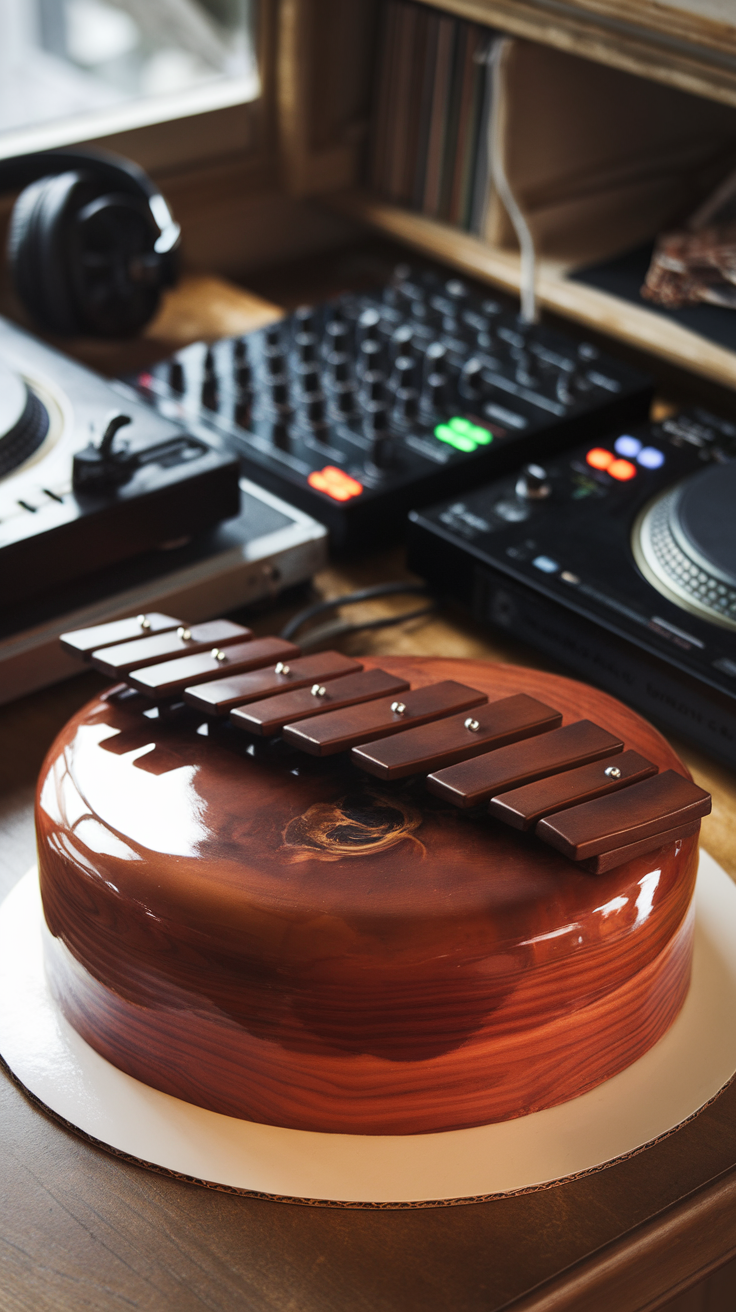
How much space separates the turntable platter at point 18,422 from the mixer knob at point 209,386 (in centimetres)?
19

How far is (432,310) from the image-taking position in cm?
137

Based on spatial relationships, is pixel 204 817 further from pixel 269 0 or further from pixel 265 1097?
pixel 269 0

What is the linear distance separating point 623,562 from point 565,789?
0.35 meters

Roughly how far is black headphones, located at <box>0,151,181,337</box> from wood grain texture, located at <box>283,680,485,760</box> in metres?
0.79

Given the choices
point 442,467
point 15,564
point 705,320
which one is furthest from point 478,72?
point 15,564

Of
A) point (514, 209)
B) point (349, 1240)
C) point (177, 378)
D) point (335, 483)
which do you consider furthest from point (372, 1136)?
point (514, 209)

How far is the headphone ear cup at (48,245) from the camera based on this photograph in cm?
129

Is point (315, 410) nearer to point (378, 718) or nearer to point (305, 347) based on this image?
point (305, 347)

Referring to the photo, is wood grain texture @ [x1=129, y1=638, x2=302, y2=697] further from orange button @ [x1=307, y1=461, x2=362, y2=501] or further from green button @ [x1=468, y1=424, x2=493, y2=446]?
green button @ [x1=468, y1=424, x2=493, y2=446]

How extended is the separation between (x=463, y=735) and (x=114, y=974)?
23 centimetres

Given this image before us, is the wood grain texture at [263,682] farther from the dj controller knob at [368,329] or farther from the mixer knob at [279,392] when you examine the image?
the dj controller knob at [368,329]

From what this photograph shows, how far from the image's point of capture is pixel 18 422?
100 cm

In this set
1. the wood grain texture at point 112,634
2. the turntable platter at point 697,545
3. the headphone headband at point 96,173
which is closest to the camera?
the wood grain texture at point 112,634

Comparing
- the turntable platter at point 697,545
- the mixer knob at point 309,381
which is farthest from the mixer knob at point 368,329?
the turntable platter at point 697,545
